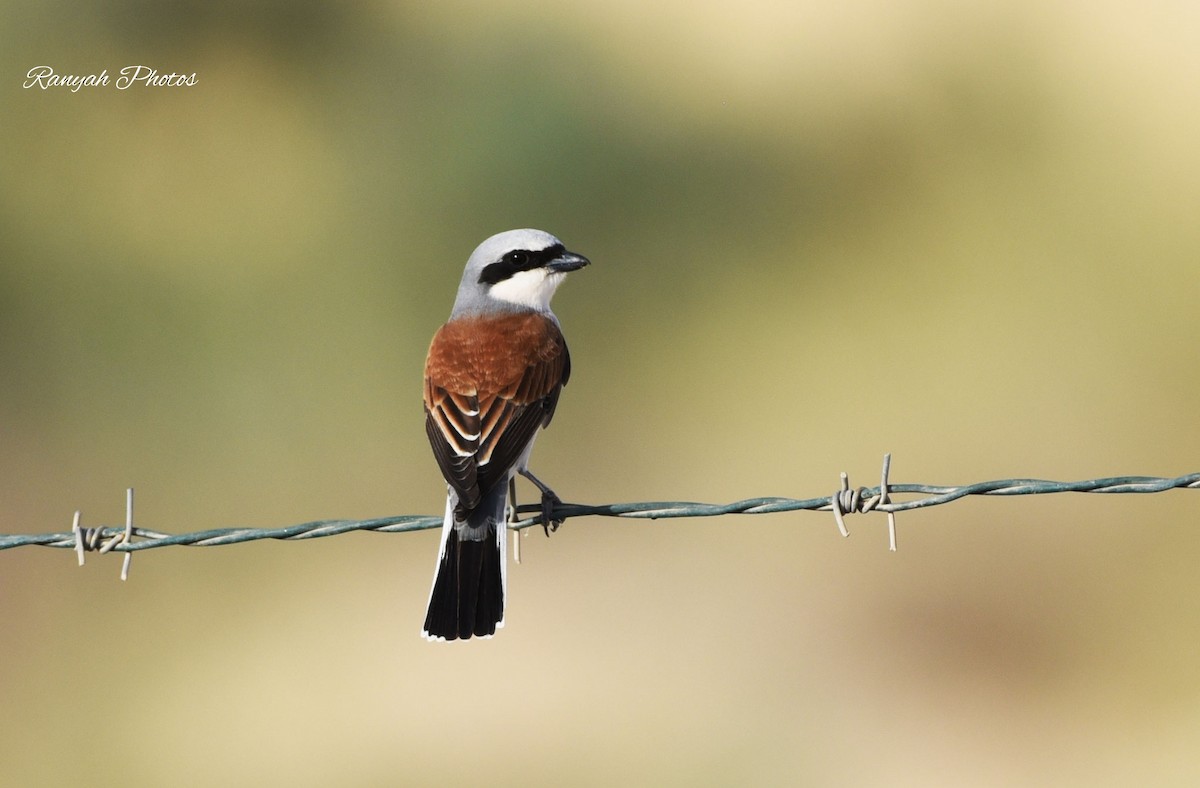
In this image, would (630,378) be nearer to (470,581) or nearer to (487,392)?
(487,392)

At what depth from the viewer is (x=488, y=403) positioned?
5609 millimetres

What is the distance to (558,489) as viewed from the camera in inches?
458

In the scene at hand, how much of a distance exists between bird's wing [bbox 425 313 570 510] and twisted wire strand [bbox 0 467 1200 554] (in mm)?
744

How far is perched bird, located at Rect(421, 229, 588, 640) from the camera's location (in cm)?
520

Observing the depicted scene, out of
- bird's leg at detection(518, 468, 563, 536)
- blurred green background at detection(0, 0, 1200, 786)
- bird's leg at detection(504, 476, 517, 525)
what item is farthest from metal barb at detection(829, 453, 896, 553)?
blurred green background at detection(0, 0, 1200, 786)

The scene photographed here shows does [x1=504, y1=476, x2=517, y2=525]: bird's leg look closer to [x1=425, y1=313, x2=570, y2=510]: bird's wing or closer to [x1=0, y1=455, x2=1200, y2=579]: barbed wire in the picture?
[x1=425, y1=313, x2=570, y2=510]: bird's wing

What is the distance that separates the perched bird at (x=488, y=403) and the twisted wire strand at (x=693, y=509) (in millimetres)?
623

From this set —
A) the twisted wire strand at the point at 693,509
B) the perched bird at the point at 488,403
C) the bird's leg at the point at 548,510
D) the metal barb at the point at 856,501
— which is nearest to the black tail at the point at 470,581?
the perched bird at the point at 488,403

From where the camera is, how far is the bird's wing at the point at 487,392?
5301 millimetres

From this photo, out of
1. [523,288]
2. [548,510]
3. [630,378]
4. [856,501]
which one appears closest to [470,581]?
[548,510]

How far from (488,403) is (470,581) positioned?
2.63 ft

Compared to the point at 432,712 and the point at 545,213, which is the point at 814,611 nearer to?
the point at 432,712

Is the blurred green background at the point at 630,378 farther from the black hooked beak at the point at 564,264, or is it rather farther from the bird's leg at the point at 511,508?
the bird's leg at the point at 511,508

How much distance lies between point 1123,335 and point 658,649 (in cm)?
601
